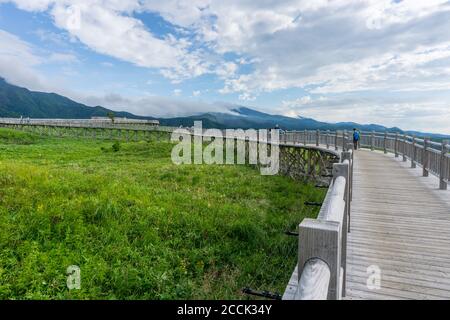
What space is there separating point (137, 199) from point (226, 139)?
734 inches

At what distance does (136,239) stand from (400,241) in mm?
6262

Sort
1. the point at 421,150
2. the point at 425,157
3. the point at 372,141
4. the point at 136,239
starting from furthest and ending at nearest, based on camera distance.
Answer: the point at 372,141
the point at 421,150
the point at 425,157
the point at 136,239

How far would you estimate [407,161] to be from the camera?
671 inches

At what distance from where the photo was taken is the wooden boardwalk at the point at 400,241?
4.30 m

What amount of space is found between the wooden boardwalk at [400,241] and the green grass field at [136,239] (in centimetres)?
239

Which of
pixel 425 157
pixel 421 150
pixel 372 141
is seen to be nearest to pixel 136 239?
pixel 425 157

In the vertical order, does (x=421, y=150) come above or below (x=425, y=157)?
above

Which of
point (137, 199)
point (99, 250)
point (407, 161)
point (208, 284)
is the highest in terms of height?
point (407, 161)

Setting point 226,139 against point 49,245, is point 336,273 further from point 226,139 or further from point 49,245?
point 226,139

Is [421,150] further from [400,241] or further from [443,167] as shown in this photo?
[400,241]

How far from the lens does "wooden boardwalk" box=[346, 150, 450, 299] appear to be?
4305 millimetres

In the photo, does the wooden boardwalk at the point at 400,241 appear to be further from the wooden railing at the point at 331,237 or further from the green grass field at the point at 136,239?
the green grass field at the point at 136,239

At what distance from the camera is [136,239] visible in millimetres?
8641
